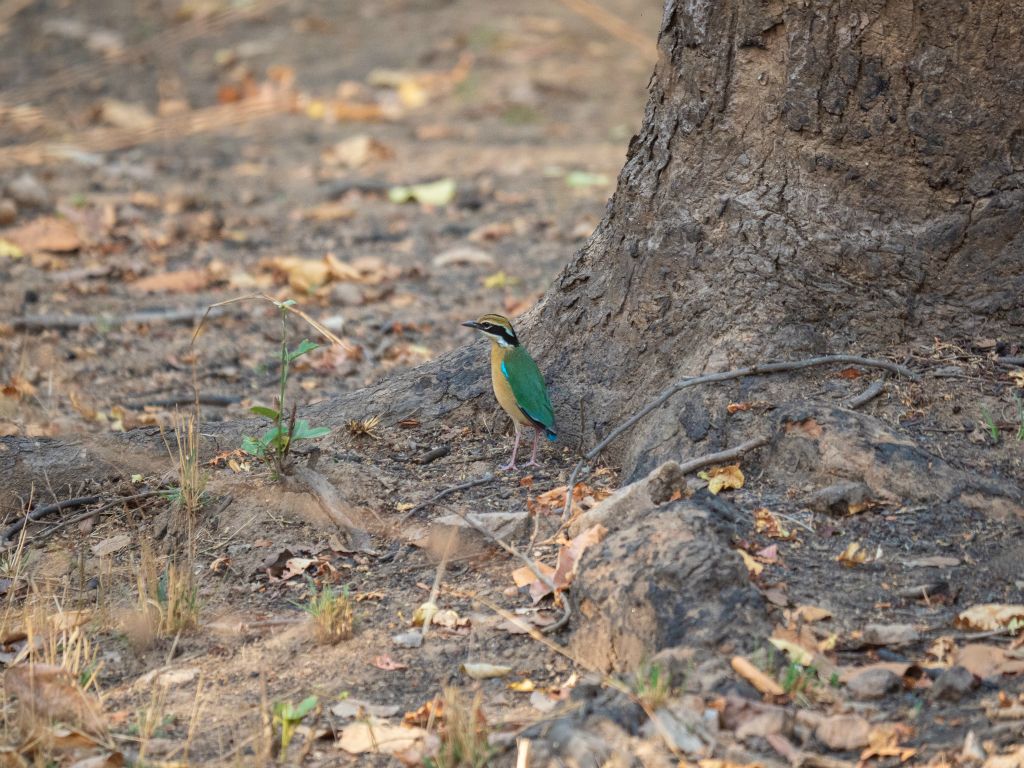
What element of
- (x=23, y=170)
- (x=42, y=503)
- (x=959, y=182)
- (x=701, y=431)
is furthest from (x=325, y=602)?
(x=23, y=170)

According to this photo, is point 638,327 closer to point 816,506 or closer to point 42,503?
point 816,506

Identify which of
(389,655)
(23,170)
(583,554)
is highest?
(583,554)

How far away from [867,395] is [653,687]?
5.00 feet

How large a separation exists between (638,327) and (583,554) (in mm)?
1252

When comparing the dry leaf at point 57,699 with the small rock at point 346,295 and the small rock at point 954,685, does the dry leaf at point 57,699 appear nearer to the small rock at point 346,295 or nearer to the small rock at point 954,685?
the small rock at point 954,685

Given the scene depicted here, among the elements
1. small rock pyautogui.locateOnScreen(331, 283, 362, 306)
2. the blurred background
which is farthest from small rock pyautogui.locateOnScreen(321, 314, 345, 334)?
small rock pyautogui.locateOnScreen(331, 283, 362, 306)

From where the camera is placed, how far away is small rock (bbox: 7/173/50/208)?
9.81 metres

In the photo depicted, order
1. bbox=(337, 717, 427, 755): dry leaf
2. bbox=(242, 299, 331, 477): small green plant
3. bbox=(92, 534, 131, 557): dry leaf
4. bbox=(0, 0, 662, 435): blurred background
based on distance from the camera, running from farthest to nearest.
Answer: bbox=(0, 0, 662, 435): blurred background < bbox=(92, 534, 131, 557): dry leaf < bbox=(242, 299, 331, 477): small green plant < bbox=(337, 717, 427, 755): dry leaf

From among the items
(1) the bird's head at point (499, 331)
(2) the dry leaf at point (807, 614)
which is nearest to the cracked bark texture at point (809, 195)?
(1) the bird's head at point (499, 331)

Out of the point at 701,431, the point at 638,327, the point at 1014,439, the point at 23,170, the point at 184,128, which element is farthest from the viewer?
the point at 23,170

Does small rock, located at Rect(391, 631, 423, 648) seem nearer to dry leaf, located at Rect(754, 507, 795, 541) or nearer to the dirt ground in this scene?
the dirt ground

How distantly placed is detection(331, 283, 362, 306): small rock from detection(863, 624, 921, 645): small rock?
5339mm

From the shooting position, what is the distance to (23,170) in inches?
428

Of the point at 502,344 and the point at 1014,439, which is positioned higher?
the point at 1014,439
